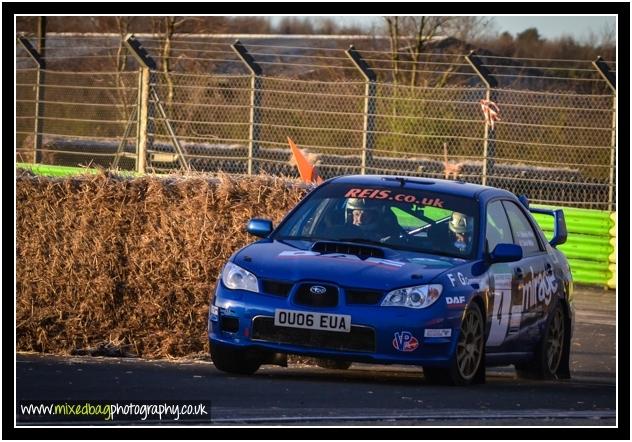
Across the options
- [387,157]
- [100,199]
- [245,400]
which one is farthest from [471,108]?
[245,400]

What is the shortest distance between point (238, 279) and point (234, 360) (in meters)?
0.57

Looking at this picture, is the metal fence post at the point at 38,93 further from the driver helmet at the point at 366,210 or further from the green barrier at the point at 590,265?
the driver helmet at the point at 366,210

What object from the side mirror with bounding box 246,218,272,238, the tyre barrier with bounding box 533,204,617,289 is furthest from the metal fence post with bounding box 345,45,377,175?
the side mirror with bounding box 246,218,272,238

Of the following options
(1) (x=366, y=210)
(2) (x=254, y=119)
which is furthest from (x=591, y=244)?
(1) (x=366, y=210)

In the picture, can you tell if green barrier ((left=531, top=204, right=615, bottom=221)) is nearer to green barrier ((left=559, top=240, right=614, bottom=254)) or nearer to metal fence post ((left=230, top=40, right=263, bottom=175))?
green barrier ((left=559, top=240, right=614, bottom=254))

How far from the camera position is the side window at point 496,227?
35.0 ft

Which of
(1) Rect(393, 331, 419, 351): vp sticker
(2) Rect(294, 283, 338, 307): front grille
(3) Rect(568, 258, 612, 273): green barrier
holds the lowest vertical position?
(1) Rect(393, 331, 419, 351): vp sticker

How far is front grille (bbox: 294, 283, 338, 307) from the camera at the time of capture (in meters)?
9.43

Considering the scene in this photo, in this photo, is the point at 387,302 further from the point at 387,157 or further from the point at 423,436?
the point at 387,157

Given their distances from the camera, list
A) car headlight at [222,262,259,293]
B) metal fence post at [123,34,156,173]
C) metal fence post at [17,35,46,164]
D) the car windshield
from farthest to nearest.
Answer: metal fence post at [17,35,46,164]
metal fence post at [123,34,156,173]
the car windshield
car headlight at [222,262,259,293]

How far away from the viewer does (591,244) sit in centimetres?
1972

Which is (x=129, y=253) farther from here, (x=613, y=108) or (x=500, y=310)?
(x=613, y=108)

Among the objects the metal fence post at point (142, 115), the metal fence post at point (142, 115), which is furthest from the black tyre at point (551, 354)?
the metal fence post at point (142, 115)

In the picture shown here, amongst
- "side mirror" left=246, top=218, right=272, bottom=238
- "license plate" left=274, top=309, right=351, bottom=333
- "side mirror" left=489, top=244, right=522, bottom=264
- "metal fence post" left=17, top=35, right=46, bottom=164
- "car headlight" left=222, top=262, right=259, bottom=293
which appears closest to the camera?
"license plate" left=274, top=309, right=351, bottom=333
